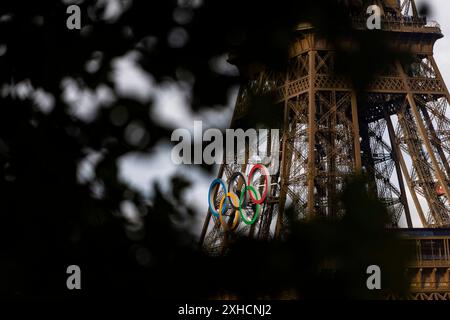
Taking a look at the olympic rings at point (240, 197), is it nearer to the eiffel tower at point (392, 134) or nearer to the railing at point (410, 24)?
the eiffel tower at point (392, 134)

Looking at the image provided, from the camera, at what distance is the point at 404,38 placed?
1549 inches

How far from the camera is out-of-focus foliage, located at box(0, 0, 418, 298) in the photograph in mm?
6465

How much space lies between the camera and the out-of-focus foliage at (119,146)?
646 centimetres

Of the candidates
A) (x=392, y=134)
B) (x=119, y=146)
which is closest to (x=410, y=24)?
(x=392, y=134)

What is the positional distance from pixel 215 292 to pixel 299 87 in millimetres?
32773

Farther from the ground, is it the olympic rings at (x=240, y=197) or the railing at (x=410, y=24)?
the railing at (x=410, y=24)

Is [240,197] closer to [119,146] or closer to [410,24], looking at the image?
[410,24]

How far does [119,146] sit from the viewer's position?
689cm

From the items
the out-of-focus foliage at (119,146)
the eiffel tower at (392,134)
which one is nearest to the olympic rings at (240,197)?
the eiffel tower at (392,134)

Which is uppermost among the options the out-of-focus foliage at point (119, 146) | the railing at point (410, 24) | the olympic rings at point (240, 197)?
the railing at point (410, 24)

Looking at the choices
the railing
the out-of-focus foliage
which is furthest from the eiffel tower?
the out-of-focus foliage

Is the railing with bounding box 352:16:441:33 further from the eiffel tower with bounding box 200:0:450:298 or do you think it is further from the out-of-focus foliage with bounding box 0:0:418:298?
the out-of-focus foliage with bounding box 0:0:418:298

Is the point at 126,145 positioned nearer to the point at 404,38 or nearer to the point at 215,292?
the point at 215,292

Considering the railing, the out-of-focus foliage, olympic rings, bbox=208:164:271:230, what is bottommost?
the out-of-focus foliage
